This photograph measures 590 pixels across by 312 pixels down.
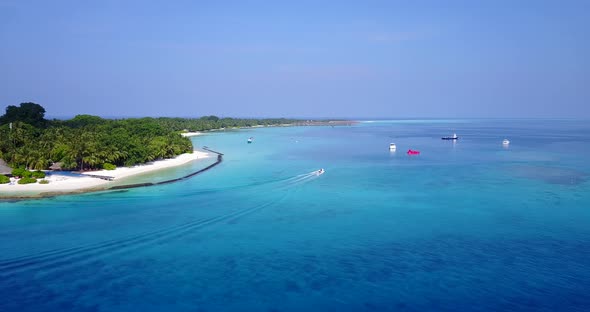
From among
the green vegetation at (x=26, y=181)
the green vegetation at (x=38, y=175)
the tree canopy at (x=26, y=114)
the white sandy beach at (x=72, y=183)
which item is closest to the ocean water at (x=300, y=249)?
the white sandy beach at (x=72, y=183)

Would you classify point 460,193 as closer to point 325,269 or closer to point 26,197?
point 325,269

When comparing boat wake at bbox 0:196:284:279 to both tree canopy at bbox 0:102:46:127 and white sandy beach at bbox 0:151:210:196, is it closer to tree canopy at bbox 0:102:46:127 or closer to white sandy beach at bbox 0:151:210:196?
white sandy beach at bbox 0:151:210:196

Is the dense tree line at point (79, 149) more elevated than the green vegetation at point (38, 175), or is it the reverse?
the dense tree line at point (79, 149)

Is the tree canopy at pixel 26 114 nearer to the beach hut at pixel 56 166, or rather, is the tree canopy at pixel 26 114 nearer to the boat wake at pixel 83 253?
the beach hut at pixel 56 166

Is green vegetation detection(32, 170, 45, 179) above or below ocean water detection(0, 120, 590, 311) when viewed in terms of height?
above

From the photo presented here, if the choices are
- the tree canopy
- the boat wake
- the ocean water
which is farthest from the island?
the boat wake

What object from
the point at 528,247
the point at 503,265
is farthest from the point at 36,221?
the point at 528,247

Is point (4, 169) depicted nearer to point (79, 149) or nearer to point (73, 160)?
point (73, 160)

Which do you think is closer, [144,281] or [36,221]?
[144,281]
